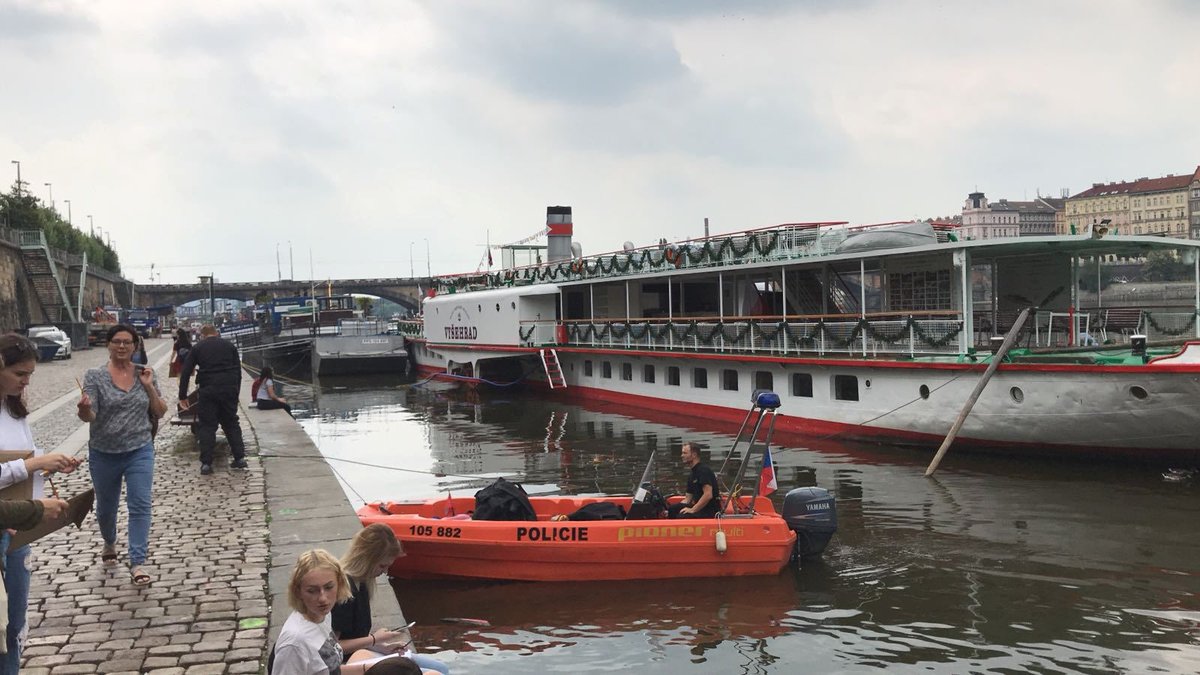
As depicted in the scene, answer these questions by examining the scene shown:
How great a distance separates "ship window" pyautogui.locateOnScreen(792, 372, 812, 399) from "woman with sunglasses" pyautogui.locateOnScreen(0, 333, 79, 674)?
20.4 m

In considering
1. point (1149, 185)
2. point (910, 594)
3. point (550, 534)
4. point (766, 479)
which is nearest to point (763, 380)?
point (766, 479)

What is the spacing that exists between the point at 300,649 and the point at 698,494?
7.78 m

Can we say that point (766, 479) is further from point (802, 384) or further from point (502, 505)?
point (802, 384)

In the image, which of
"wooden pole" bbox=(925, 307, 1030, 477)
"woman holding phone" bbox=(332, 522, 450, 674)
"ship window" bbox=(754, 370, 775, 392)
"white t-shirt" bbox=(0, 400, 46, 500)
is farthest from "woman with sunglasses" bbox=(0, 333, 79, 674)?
"ship window" bbox=(754, 370, 775, 392)

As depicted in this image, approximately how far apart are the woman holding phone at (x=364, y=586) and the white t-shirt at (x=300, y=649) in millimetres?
897

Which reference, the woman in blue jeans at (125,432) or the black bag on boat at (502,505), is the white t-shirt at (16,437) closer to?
the woman in blue jeans at (125,432)

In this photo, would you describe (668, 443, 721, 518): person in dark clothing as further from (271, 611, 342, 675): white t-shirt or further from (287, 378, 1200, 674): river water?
(271, 611, 342, 675): white t-shirt

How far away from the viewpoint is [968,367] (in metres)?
19.4

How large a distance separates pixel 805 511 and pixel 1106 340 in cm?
1270

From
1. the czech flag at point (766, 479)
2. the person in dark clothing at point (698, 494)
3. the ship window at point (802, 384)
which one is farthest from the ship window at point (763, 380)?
the person in dark clothing at point (698, 494)

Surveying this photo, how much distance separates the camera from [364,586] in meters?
6.39

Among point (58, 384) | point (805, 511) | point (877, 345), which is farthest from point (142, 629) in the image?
point (58, 384)

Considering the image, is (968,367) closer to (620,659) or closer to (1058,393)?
Answer: (1058,393)

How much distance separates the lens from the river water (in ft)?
30.9
